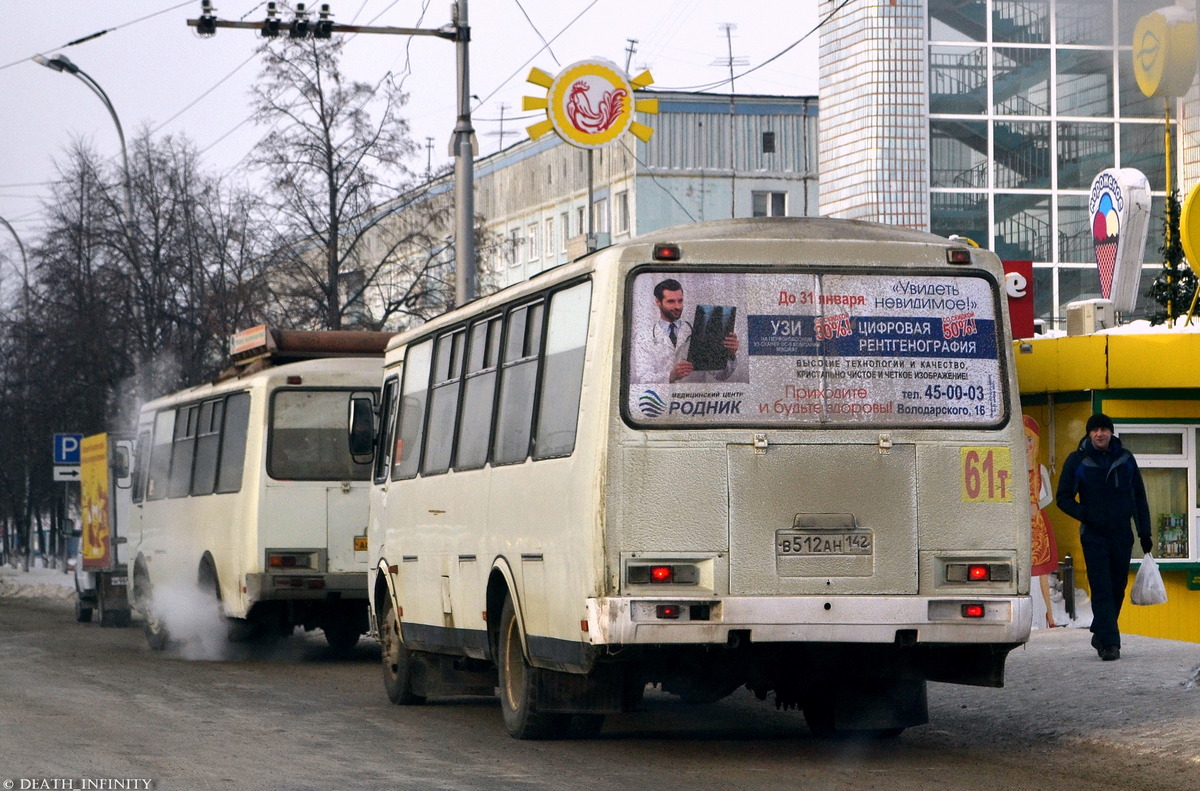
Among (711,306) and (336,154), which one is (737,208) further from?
(711,306)

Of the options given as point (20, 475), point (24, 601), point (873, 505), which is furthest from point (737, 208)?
point (873, 505)

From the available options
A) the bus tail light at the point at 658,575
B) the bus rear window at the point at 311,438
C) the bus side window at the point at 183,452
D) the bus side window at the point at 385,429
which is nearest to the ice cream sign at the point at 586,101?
the bus side window at the point at 183,452

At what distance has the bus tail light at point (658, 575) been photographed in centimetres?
910

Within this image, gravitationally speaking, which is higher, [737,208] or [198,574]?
A: [737,208]

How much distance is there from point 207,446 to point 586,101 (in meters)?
7.40

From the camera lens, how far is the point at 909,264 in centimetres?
964

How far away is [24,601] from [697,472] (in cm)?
3211

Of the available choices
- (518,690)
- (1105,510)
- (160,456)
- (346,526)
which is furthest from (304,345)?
(518,690)

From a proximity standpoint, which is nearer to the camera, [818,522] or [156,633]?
[818,522]

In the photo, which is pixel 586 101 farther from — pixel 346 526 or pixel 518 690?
pixel 518 690

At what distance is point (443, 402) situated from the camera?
12.5m

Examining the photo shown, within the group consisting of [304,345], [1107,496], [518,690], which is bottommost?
[518,690]

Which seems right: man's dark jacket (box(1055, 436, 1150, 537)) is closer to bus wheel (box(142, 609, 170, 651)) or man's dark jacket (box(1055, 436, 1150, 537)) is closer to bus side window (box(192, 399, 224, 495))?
bus side window (box(192, 399, 224, 495))

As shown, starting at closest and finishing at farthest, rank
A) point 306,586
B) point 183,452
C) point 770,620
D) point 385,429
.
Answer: point 770,620 → point 385,429 → point 306,586 → point 183,452
